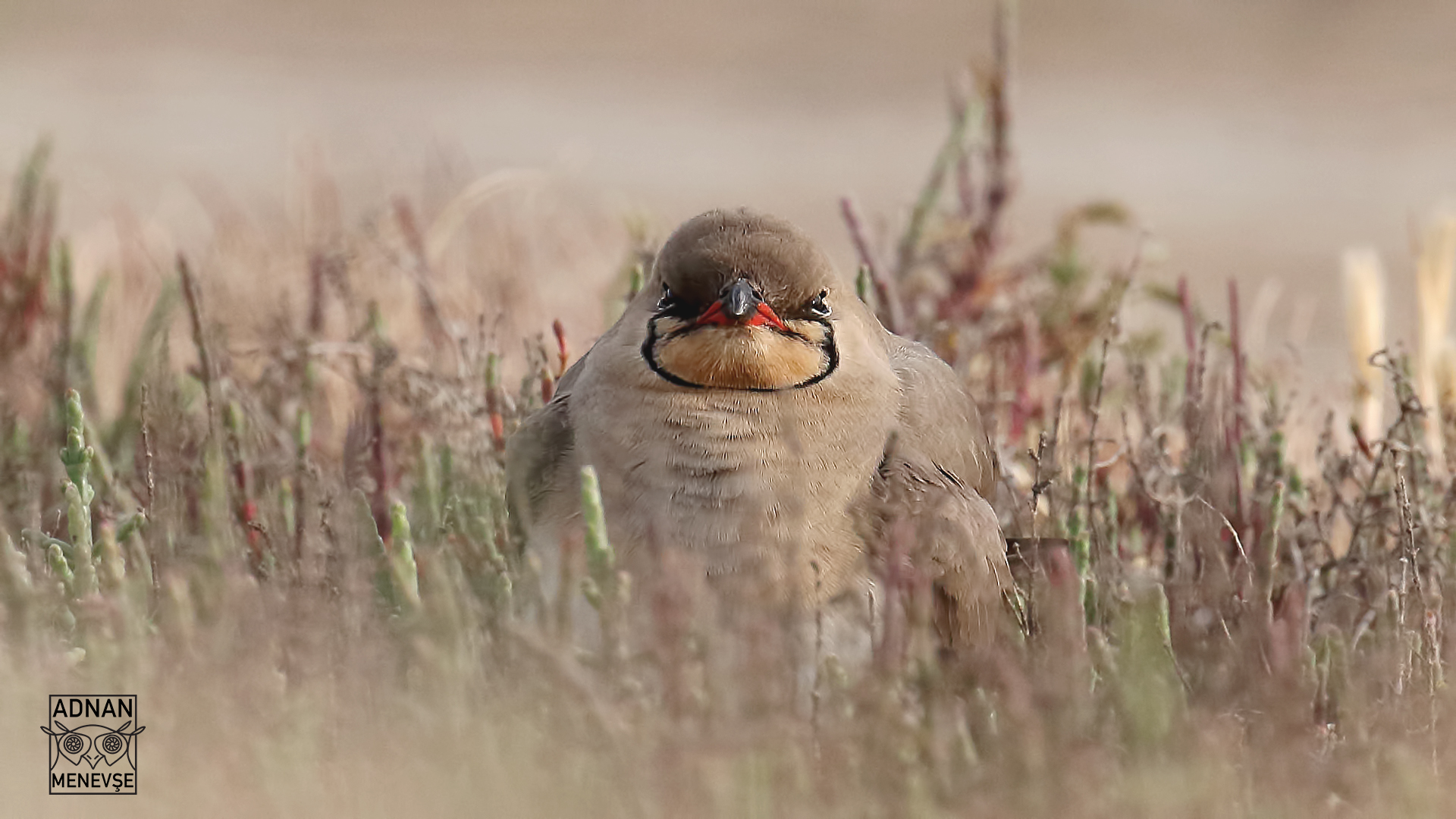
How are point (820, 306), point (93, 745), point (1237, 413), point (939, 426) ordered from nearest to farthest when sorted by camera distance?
point (93, 745) → point (820, 306) → point (939, 426) → point (1237, 413)

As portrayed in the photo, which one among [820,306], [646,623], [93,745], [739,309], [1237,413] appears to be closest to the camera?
[93,745]

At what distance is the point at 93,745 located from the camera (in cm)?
232

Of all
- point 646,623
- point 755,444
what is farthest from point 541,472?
point 646,623

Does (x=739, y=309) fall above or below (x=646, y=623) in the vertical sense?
above

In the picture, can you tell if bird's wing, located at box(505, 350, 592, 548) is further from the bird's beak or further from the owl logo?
the owl logo

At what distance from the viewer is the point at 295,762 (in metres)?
2.16

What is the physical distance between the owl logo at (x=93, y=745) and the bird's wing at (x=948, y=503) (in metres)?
1.13

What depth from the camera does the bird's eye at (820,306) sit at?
301 cm

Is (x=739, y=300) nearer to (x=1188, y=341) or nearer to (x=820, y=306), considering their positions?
(x=820, y=306)

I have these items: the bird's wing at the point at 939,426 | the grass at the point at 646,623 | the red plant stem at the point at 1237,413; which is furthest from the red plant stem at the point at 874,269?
the red plant stem at the point at 1237,413

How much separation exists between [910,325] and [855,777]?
8.23 ft

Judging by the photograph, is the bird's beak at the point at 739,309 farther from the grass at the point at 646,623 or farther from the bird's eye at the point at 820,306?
the grass at the point at 646,623

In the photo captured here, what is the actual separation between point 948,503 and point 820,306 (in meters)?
0.41

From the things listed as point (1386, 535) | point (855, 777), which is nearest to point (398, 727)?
point (855, 777)
